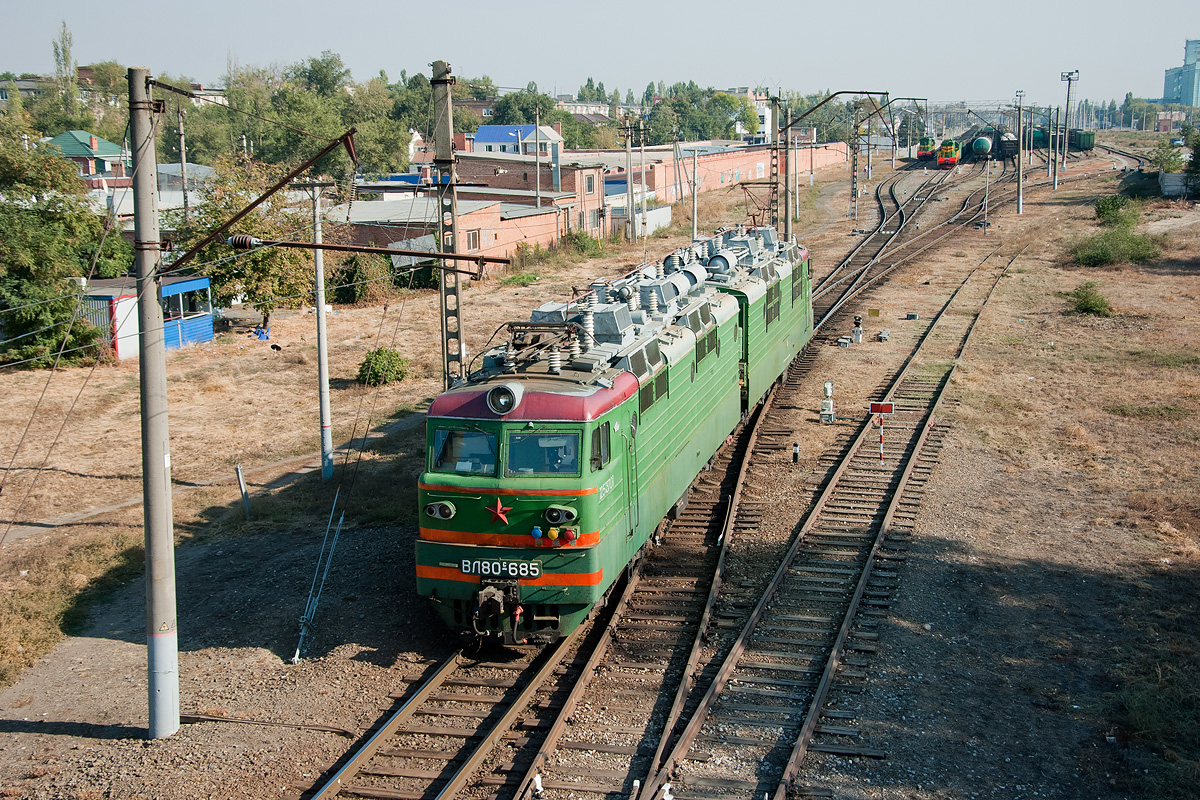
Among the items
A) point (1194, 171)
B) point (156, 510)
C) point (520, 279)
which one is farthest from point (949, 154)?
point (156, 510)

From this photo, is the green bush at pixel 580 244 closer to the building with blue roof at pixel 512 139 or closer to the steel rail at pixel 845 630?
the steel rail at pixel 845 630

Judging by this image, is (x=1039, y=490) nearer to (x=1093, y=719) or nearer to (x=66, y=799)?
(x=1093, y=719)

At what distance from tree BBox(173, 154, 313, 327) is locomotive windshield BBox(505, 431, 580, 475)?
2517 cm

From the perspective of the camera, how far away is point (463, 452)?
1112cm

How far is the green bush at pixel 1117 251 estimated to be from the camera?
40875 millimetres

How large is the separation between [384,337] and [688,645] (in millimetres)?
24037

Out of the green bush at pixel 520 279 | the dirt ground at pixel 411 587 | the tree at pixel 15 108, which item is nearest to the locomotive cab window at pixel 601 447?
the dirt ground at pixel 411 587

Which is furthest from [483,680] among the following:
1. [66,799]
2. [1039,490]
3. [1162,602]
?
[1039,490]

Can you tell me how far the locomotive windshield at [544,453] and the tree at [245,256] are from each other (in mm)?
25171

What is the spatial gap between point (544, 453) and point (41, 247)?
24.8m

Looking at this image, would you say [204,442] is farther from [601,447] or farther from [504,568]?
[601,447]

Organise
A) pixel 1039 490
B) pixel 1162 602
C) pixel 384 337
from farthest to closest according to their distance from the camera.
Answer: pixel 384 337
pixel 1039 490
pixel 1162 602

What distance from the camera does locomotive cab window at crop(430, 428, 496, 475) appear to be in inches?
434

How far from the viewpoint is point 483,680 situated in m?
11.0
